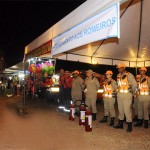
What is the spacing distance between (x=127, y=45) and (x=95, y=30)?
17.8 ft

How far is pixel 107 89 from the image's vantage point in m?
8.73

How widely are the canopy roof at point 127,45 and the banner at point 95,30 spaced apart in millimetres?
651

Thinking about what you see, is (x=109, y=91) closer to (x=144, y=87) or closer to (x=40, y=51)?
(x=144, y=87)

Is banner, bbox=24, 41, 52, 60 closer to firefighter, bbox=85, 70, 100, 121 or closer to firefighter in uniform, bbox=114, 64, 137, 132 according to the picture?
firefighter, bbox=85, 70, 100, 121

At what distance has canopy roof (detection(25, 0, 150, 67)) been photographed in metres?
7.94

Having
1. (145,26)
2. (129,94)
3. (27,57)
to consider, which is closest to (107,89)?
(129,94)

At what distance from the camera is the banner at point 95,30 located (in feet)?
16.0

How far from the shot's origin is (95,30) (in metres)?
5.47

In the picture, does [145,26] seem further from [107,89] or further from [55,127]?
[55,127]

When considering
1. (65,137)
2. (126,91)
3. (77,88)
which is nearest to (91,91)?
(77,88)

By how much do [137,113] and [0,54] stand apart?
5069 centimetres

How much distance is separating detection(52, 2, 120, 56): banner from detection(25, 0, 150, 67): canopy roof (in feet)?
2.14

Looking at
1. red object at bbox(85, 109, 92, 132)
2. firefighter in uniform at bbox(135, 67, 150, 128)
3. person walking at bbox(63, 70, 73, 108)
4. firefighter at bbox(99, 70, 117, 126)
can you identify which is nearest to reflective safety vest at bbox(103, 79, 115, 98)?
firefighter at bbox(99, 70, 117, 126)

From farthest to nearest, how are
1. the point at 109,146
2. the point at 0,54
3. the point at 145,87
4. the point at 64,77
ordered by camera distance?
the point at 0,54
the point at 64,77
the point at 145,87
the point at 109,146
